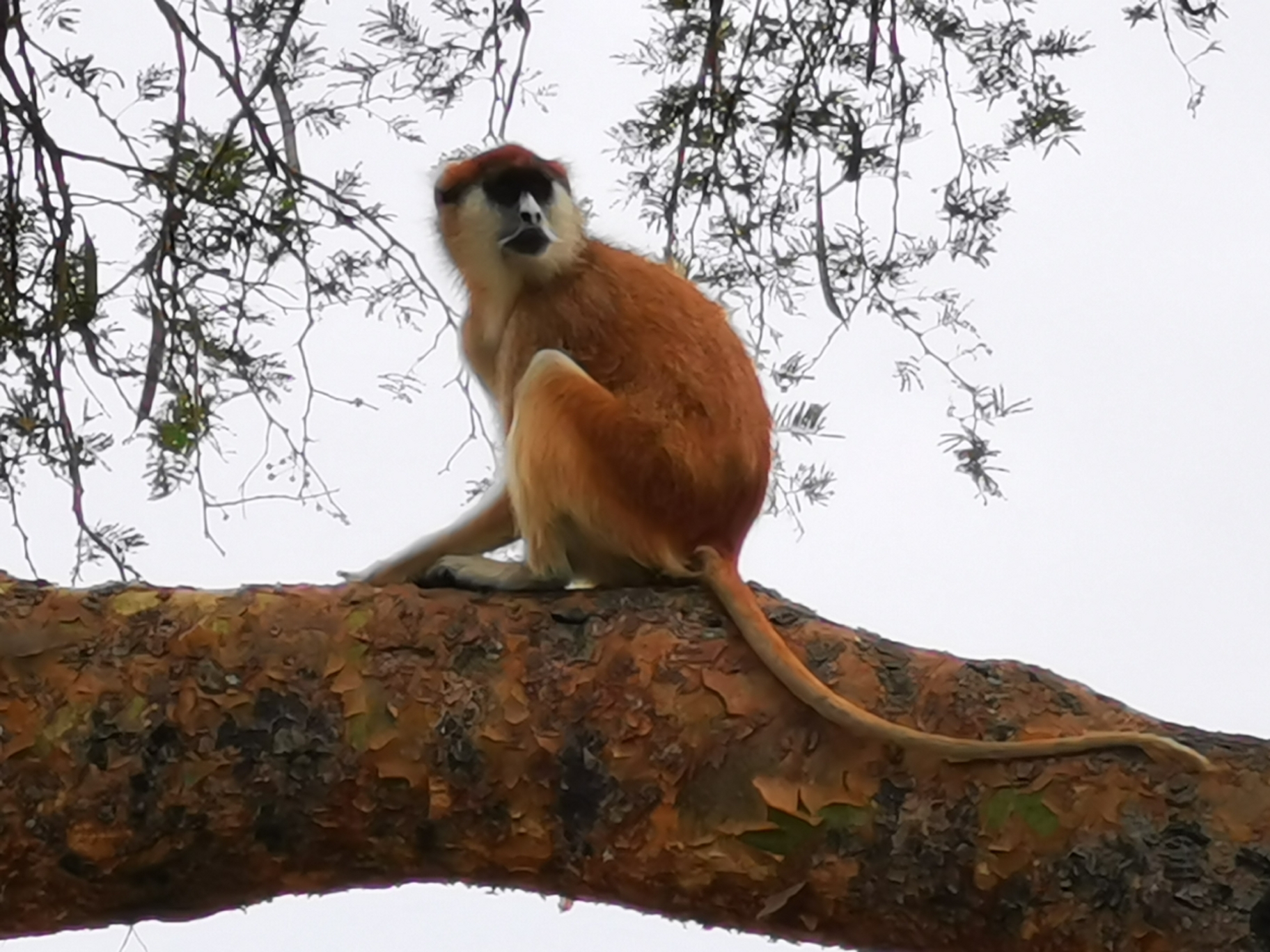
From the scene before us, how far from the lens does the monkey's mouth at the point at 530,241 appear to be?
2678 mm

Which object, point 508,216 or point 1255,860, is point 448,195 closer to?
point 508,216

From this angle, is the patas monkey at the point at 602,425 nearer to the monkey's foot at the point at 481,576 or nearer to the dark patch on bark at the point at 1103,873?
the monkey's foot at the point at 481,576

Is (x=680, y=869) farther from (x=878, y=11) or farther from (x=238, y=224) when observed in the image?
(x=878, y=11)

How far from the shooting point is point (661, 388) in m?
2.49

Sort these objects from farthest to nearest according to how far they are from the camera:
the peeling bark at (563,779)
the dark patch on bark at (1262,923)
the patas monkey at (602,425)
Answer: the patas monkey at (602,425) < the peeling bark at (563,779) < the dark patch on bark at (1262,923)

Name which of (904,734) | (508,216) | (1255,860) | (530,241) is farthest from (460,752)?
(508,216)

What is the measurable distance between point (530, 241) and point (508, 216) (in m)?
0.12

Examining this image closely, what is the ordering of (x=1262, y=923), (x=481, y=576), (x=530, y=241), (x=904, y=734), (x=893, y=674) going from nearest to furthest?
1. (x=1262, y=923)
2. (x=904, y=734)
3. (x=893, y=674)
4. (x=481, y=576)
5. (x=530, y=241)

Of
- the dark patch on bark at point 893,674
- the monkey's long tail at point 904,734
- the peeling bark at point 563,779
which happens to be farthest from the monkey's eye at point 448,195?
the dark patch on bark at point 893,674

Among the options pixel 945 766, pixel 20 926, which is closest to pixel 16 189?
pixel 20 926

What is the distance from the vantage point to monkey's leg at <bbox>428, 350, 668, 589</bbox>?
7.64 ft

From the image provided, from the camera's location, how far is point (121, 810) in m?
1.49

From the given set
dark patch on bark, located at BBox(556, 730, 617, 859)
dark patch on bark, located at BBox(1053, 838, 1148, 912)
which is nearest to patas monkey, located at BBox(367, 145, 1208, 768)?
dark patch on bark, located at BBox(556, 730, 617, 859)

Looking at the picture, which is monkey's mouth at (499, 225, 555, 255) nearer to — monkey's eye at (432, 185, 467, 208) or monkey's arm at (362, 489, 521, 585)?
monkey's eye at (432, 185, 467, 208)
